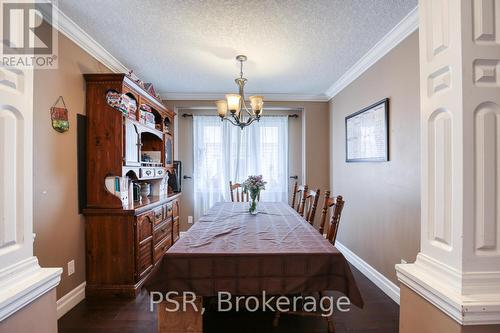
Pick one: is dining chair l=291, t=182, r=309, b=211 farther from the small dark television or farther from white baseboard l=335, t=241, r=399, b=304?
the small dark television

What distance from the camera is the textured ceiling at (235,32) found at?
1.93 metres

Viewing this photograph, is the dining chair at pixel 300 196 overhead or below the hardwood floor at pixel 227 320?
overhead

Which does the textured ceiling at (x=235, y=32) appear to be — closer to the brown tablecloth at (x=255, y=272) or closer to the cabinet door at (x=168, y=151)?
the cabinet door at (x=168, y=151)

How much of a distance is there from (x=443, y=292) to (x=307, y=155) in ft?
11.8

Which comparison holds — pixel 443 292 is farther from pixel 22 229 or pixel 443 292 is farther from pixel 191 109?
pixel 191 109

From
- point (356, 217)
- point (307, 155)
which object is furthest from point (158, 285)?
point (307, 155)

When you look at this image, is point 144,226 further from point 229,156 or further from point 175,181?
point 229,156

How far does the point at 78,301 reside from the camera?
2.35 meters

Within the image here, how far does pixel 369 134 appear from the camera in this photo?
2945 millimetres

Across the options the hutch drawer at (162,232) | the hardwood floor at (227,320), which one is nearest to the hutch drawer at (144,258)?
the hutch drawer at (162,232)

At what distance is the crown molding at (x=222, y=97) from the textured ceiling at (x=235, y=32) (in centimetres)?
85

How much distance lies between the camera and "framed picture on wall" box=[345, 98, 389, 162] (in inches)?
104

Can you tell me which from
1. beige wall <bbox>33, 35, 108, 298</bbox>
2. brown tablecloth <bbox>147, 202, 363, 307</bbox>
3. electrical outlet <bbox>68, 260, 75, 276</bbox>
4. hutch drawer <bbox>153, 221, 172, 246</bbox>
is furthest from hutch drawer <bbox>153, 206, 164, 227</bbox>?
brown tablecloth <bbox>147, 202, 363, 307</bbox>

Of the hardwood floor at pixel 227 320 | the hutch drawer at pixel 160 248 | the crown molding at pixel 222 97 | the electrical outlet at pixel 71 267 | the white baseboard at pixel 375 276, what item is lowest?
the hardwood floor at pixel 227 320
